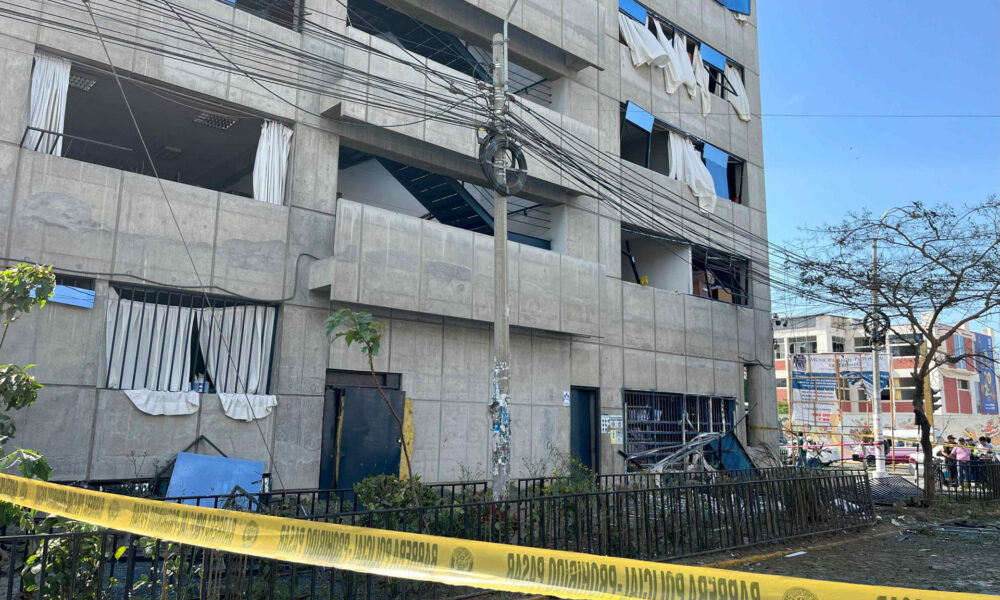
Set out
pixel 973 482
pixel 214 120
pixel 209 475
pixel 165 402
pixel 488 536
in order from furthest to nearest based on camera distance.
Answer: pixel 973 482
pixel 214 120
pixel 165 402
pixel 209 475
pixel 488 536

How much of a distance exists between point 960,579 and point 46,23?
16.0 m

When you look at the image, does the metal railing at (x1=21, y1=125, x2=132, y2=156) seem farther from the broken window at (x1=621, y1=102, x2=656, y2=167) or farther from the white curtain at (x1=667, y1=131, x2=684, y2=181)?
the white curtain at (x1=667, y1=131, x2=684, y2=181)

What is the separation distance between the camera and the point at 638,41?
2220cm

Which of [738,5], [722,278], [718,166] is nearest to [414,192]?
[718,166]

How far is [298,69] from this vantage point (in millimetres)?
14297

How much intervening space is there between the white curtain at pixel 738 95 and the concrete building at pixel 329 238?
13.1 feet

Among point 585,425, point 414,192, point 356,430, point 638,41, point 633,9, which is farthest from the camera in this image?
point 633,9

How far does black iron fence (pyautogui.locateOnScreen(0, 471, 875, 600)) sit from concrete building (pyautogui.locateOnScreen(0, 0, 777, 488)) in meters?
4.55

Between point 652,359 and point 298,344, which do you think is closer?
point 298,344

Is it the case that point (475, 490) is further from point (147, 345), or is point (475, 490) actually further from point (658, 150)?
point (658, 150)

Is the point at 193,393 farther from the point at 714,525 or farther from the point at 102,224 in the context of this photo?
the point at 714,525

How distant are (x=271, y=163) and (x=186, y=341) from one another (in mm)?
3851

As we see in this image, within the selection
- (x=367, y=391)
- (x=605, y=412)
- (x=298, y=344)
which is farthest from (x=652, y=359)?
(x=298, y=344)

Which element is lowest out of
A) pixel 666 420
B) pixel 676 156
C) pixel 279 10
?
pixel 666 420
